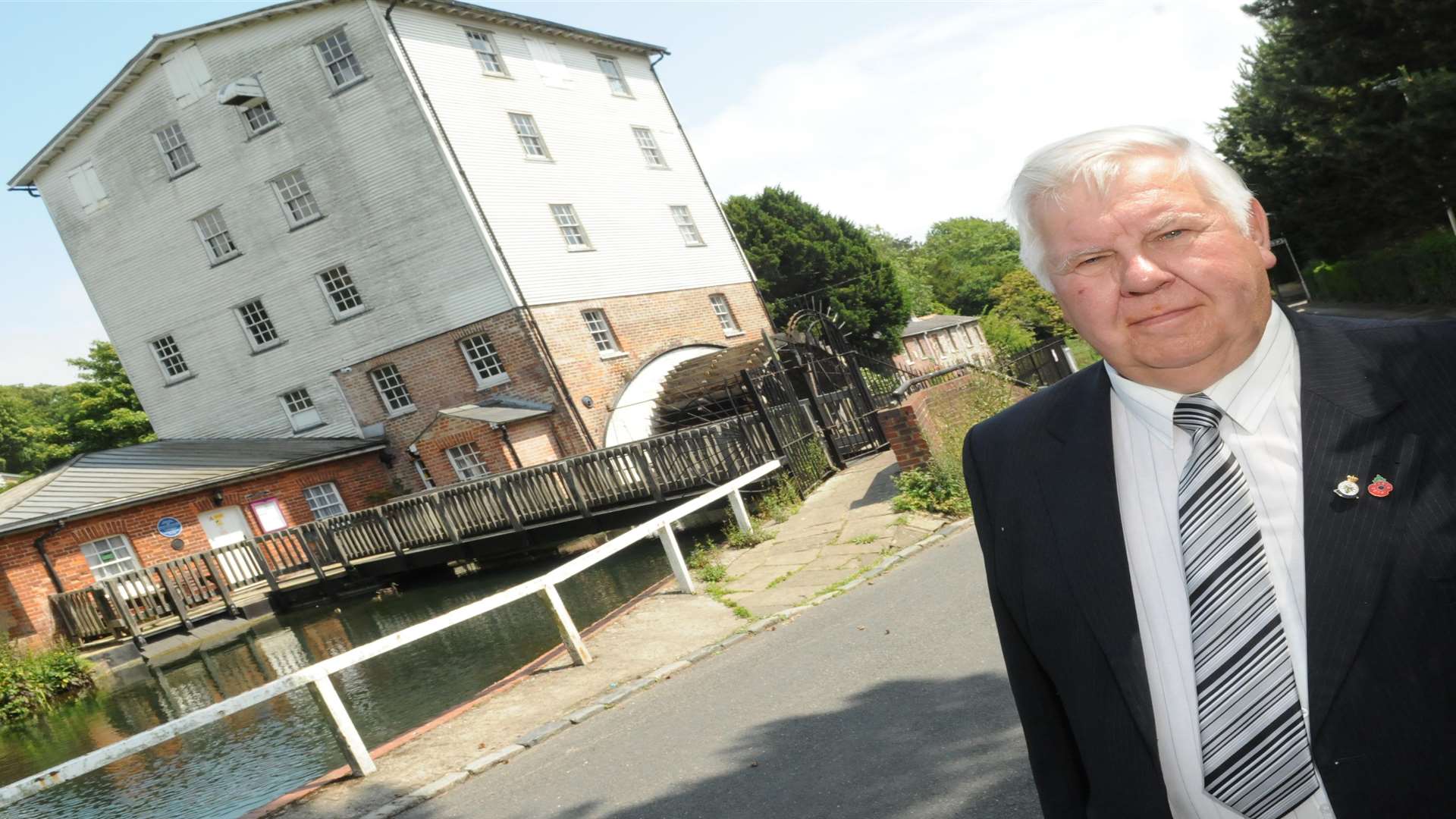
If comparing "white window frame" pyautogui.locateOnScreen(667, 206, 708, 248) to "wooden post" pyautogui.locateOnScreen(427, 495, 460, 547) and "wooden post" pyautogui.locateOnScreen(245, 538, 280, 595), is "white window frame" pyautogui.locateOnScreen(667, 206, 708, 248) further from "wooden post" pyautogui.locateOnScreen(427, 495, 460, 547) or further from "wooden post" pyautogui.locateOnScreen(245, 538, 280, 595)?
"wooden post" pyautogui.locateOnScreen(245, 538, 280, 595)

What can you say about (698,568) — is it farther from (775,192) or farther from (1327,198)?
(775,192)

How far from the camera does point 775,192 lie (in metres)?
43.8

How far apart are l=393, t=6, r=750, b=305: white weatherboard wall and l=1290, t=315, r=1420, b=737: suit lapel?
74.3 feet

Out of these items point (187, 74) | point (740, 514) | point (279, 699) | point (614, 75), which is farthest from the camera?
point (614, 75)

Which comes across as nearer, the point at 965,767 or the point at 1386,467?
the point at 1386,467

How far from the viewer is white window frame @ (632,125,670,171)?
29.5 metres

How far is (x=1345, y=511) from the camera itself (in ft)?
5.18

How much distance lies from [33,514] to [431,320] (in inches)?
361

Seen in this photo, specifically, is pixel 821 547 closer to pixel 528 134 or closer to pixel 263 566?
pixel 263 566

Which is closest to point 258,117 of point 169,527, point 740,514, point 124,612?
point 169,527

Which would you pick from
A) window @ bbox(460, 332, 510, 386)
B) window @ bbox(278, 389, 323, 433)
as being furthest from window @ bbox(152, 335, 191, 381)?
window @ bbox(460, 332, 510, 386)

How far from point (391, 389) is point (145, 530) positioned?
6.34 m

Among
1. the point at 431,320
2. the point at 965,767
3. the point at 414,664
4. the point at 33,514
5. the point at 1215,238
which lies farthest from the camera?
the point at 431,320

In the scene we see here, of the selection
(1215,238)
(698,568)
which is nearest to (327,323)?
(698,568)
